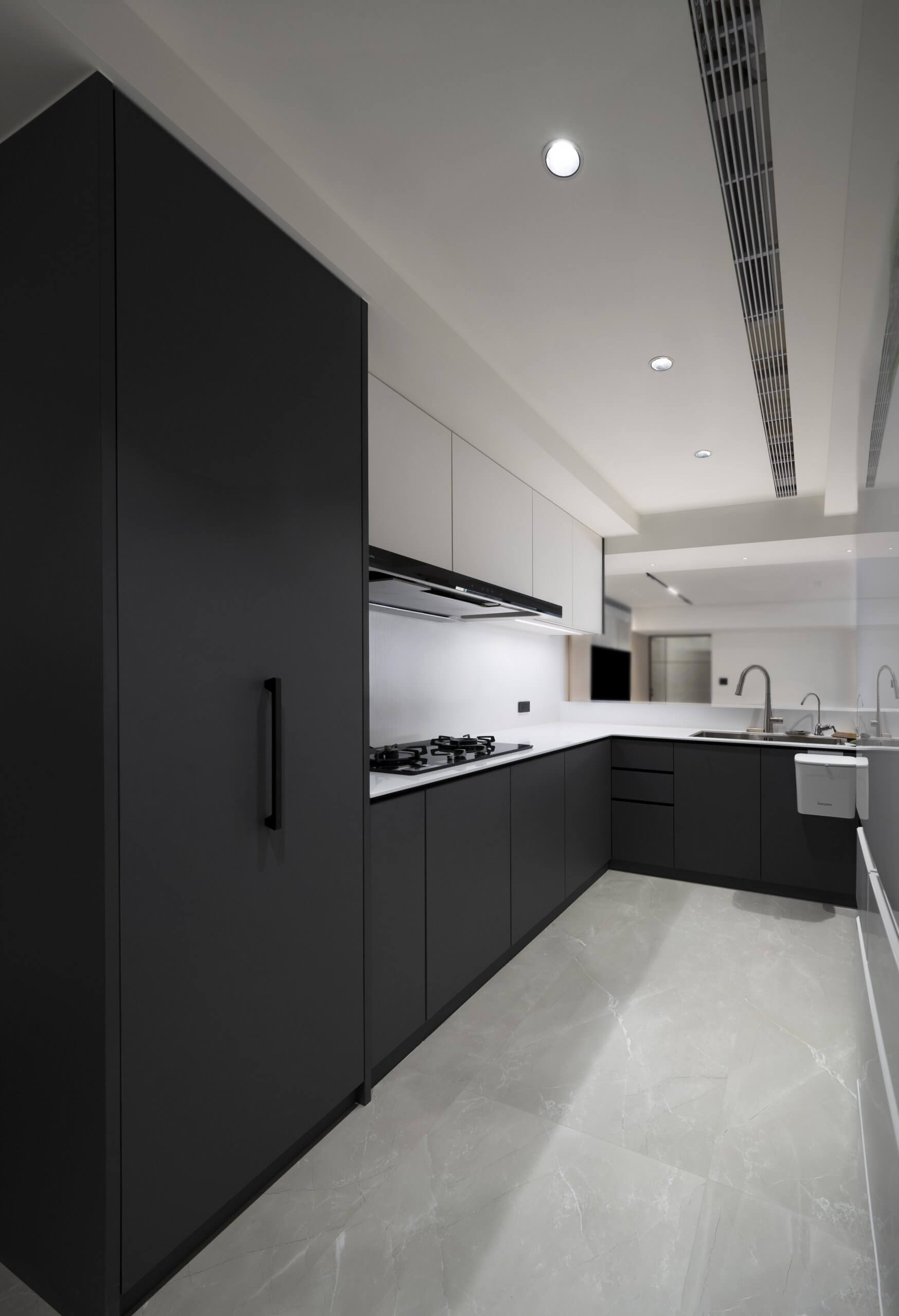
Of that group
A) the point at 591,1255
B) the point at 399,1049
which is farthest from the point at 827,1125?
the point at 399,1049

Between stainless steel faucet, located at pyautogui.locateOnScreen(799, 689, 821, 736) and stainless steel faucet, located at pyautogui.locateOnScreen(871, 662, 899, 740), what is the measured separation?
3.27 metres

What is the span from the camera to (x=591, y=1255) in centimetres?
141

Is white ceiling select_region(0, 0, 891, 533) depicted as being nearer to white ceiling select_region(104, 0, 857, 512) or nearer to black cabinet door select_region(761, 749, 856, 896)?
white ceiling select_region(104, 0, 857, 512)

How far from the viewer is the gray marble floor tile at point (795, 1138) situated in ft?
5.10

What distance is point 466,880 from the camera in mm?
2443

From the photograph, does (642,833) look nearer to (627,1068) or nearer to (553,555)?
(553,555)

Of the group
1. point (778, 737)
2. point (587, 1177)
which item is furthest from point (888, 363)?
point (778, 737)

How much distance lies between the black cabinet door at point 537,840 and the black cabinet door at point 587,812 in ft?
0.29

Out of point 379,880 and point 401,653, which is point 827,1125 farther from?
point 401,653

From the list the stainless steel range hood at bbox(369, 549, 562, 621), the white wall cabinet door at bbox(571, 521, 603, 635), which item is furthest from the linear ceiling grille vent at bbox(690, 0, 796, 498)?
the white wall cabinet door at bbox(571, 521, 603, 635)

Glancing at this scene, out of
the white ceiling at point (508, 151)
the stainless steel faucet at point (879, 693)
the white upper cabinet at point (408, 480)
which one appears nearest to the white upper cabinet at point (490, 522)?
the white upper cabinet at point (408, 480)

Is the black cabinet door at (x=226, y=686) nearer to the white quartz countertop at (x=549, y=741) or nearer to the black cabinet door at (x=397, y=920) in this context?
the black cabinet door at (x=397, y=920)

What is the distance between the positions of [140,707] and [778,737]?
13.3 feet

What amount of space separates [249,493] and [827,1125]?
226 cm
